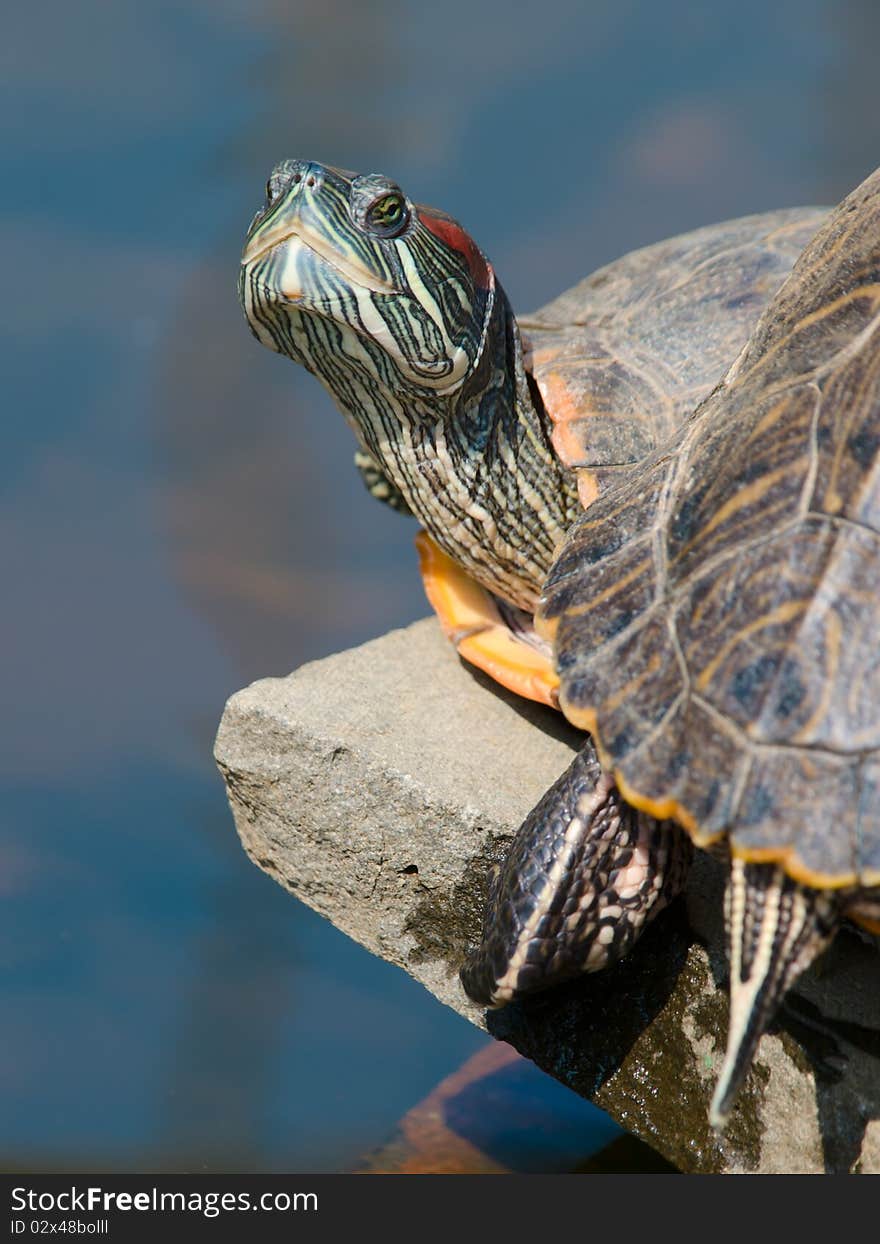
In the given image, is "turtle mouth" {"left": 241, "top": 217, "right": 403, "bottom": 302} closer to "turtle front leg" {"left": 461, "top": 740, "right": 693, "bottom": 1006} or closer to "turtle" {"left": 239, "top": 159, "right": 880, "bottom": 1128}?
"turtle" {"left": 239, "top": 159, "right": 880, "bottom": 1128}

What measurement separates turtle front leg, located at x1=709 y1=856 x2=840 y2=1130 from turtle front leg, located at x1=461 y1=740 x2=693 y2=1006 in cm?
33

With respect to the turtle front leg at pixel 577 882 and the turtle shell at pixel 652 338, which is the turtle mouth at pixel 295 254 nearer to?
the turtle shell at pixel 652 338

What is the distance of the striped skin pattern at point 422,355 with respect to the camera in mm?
2455

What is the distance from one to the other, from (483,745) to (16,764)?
1.97 metres

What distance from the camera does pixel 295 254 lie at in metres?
2.43

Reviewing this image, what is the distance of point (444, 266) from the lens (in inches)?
104

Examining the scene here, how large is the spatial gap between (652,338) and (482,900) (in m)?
1.22

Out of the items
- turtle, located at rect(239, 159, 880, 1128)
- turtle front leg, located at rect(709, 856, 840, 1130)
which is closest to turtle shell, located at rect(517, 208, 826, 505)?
turtle, located at rect(239, 159, 880, 1128)

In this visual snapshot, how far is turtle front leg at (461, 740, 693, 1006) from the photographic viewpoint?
2127mm

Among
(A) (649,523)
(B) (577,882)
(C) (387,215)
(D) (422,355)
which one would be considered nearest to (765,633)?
(A) (649,523)

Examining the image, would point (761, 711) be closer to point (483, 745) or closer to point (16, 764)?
point (483, 745)

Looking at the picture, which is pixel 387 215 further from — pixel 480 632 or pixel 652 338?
pixel 480 632

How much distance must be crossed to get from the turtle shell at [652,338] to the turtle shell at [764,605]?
0.45 m
